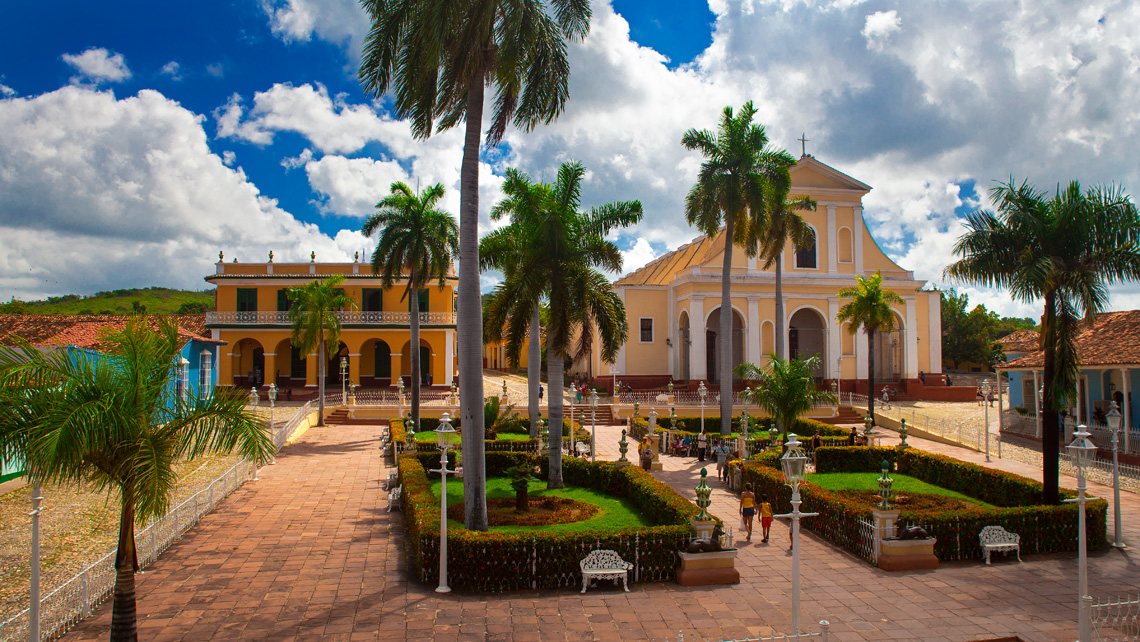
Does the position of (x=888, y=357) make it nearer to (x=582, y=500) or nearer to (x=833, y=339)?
(x=833, y=339)

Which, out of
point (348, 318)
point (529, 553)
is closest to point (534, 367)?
point (529, 553)

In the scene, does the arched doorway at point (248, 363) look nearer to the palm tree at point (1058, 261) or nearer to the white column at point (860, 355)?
the white column at point (860, 355)

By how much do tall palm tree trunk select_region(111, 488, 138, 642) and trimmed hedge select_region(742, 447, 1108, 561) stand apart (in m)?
11.3

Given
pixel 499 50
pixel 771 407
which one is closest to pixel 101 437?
pixel 499 50

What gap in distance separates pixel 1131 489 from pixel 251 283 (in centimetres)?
4087

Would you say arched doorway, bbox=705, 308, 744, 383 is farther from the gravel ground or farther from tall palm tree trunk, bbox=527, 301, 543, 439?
the gravel ground

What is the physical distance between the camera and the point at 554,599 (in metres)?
10.1

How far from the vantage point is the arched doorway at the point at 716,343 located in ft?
128

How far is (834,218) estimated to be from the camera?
38344 mm

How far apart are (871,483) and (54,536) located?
18.7 m

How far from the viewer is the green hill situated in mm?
70244

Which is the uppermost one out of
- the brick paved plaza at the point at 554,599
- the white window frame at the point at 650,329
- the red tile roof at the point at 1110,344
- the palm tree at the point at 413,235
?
the palm tree at the point at 413,235

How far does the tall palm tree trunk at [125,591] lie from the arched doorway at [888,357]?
39.0 m

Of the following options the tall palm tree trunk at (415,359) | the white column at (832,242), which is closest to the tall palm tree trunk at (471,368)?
the tall palm tree trunk at (415,359)
